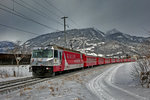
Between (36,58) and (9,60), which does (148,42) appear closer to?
(36,58)

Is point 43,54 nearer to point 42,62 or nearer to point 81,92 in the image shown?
point 42,62

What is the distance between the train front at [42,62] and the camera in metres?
13.6

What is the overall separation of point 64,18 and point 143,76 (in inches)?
793

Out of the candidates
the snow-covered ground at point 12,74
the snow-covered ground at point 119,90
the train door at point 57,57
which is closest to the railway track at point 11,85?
the snow-covered ground at point 12,74

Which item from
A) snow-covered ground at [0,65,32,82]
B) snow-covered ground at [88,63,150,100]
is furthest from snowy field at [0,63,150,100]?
snow-covered ground at [0,65,32,82]

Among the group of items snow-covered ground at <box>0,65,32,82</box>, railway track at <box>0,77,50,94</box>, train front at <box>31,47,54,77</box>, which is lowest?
snow-covered ground at <box>0,65,32,82</box>

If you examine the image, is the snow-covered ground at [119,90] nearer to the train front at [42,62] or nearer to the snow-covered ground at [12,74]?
the train front at [42,62]

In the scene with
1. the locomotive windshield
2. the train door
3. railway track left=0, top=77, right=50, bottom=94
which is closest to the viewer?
railway track left=0, top=77, right=50, bottom=94

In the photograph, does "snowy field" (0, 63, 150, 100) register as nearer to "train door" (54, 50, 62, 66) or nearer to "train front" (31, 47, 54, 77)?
"train front" (31, 47, 54, 77)

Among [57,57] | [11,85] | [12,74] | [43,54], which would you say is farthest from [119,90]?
[12,74]

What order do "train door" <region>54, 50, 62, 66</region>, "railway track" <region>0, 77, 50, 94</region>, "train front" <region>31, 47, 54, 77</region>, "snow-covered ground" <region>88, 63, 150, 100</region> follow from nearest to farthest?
"snow-covered ground" <region>88, 63, 150, 100</region> < "railway track" <region>0, 77, 50, 94</region> < "train front" <region>31, 47, 54, 77</region> < "train door" <region>54, 50, 62, 66</region>

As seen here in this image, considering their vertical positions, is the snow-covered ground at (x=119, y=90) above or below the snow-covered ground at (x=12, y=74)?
above

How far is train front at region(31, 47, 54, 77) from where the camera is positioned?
1356 centimetres

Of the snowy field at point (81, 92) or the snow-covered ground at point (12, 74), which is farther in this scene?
the snow-covered ground at point (12, 74)
